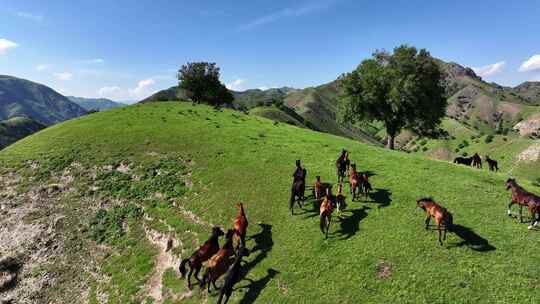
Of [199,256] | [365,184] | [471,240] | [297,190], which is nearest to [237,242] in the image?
[199,256]

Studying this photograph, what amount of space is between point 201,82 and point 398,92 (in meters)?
50.1

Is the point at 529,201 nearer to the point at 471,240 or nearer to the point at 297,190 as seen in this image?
the point at 471,240

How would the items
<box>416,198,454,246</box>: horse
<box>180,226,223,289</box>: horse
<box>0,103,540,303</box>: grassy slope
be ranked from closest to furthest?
<box>0,103,540,303</box>: grassy slope, <box>416,198,454,246</box>: horse, <box>180,226,223,289</box>: horse

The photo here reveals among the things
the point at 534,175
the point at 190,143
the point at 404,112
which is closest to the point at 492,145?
the point at 534,175

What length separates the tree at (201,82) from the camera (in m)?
73.1

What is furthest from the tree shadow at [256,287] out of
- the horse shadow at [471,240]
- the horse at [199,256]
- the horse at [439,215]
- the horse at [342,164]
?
the horse at [342,164]

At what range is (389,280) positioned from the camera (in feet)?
40.2

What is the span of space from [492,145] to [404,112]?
6701cm

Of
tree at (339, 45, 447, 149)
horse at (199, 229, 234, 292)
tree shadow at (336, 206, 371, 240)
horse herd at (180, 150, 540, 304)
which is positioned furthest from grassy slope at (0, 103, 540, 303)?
tree at (339, 45, 447, 149)

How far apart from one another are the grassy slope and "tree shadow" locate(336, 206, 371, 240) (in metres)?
0.06

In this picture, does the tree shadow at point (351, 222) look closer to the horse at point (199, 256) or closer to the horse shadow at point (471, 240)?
the horse shadow at point (471, 240)

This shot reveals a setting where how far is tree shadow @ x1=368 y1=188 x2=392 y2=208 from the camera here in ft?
59.3

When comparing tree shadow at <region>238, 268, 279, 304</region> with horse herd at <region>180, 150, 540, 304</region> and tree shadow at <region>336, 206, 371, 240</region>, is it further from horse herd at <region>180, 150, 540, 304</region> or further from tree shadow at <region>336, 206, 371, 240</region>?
tree shadow at <region>336, 206, 371, 240</region>

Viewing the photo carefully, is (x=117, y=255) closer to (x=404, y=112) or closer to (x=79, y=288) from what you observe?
(x=79, y=288)
